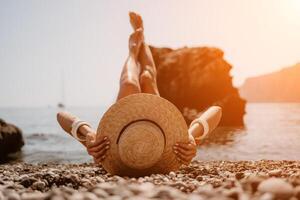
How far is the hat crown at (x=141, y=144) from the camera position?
3.71m

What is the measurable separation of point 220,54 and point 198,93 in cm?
563

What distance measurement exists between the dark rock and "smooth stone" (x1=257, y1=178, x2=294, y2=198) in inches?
586

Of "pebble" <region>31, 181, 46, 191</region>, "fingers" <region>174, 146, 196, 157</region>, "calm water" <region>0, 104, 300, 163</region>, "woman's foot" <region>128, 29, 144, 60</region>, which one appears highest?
"woman's foot" <region>128, 29, 144, 60</region>

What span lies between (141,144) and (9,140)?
14.7 metres

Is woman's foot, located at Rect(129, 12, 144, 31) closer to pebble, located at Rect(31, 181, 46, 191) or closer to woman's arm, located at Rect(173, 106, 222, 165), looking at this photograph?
woman's arm, located at Rect(173, 106, 222, 165)

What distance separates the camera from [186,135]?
404cm

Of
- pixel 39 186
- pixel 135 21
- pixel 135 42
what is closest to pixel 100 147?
pixel 39 186

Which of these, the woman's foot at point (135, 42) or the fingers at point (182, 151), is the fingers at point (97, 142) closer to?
the fingers at point (182, 151)

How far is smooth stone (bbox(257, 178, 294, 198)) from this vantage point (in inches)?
86.0

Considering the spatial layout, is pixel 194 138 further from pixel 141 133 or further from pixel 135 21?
pixel 135 21

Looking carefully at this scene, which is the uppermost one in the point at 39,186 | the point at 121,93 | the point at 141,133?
the point at 121,93

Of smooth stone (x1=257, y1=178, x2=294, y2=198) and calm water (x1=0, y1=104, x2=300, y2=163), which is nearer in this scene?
smooth stone (x1=257, y1=178, x2=294, y2=198)

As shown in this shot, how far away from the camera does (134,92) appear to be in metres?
5.54

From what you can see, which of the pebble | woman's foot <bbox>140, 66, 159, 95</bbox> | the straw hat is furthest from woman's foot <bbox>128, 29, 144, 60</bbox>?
the pebble
